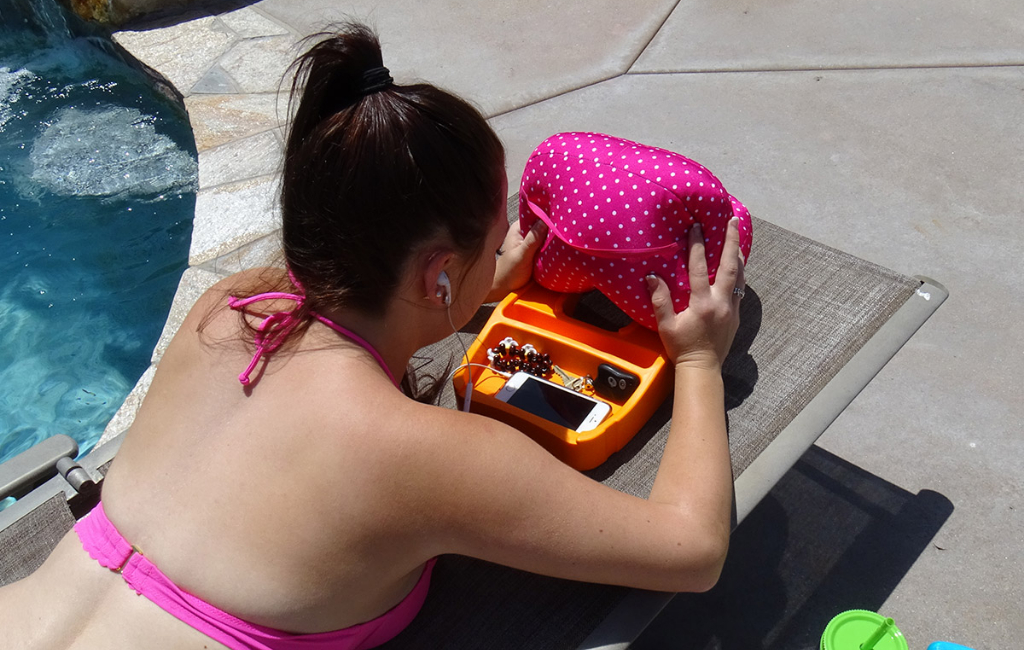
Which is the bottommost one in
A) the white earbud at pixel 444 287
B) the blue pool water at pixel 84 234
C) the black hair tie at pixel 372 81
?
the blue pool water at pixel 84 234

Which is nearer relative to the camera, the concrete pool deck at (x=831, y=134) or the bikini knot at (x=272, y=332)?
the bikini knot at (x=272, y=332)

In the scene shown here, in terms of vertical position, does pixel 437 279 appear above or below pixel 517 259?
above

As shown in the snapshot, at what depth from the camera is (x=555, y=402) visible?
1783 millimetres

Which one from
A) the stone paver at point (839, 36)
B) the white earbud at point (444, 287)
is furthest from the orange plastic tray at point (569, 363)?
the stone paver at point (839, 36)

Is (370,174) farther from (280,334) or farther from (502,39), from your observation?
(502,39)

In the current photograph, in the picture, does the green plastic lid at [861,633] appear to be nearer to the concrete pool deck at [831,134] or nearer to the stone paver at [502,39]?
the concrete pool deck at [831,134]

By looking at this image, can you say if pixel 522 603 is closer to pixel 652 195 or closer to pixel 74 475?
pixel 652 195

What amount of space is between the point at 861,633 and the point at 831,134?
251 cm

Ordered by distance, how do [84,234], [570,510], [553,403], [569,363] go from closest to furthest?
[570,510]
[553,403]
[569,363]
[84,234]

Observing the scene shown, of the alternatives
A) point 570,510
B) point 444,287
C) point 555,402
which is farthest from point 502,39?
point 570,510

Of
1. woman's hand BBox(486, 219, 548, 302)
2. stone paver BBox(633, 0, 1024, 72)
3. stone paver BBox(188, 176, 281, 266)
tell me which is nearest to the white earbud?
woman's hand BBox(486, 219, 548, 302)

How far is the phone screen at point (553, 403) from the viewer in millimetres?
1749

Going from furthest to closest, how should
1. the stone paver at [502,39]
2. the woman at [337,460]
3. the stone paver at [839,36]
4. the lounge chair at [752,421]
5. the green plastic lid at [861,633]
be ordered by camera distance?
1. the stone paver at [502,39]
2. the stone paver at [839,36]
3. the green plastic lid at [861,633]
4. the lounge chair at [752,421]
5. the woman at [337,460]

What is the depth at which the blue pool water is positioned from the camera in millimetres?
3723
